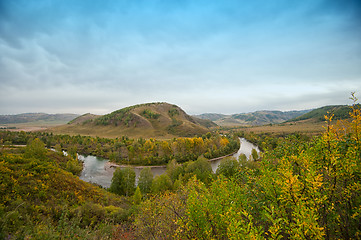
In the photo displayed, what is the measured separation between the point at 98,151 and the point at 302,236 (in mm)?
102057

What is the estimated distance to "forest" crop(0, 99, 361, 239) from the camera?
15.3 ft

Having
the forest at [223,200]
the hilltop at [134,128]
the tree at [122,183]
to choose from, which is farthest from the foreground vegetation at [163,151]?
the hilltop at [134,128]

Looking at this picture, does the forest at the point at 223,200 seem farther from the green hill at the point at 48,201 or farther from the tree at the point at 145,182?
the tree at the point at 145,182

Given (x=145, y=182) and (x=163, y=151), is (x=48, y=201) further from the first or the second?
(x=163, y=151)

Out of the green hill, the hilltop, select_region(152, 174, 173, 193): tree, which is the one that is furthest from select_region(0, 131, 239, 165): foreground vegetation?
the hilltop

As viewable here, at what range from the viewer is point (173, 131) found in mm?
164375

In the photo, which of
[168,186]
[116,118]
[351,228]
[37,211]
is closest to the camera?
[351,228]

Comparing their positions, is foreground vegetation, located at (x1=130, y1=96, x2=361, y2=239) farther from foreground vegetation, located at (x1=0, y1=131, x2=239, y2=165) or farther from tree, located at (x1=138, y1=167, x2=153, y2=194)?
foreground vegetation, located at (x1=0, y1=131, x2=239, y2=165)

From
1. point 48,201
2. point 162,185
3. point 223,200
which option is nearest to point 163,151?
point 162,185

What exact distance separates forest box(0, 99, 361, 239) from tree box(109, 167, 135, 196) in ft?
0.69

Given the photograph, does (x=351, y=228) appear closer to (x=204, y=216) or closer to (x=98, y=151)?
(x=204, y=216)

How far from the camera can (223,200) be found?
813cm

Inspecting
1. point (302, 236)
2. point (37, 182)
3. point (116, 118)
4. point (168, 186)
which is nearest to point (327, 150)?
point (302, 236)

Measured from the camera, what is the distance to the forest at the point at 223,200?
15.3 ft
